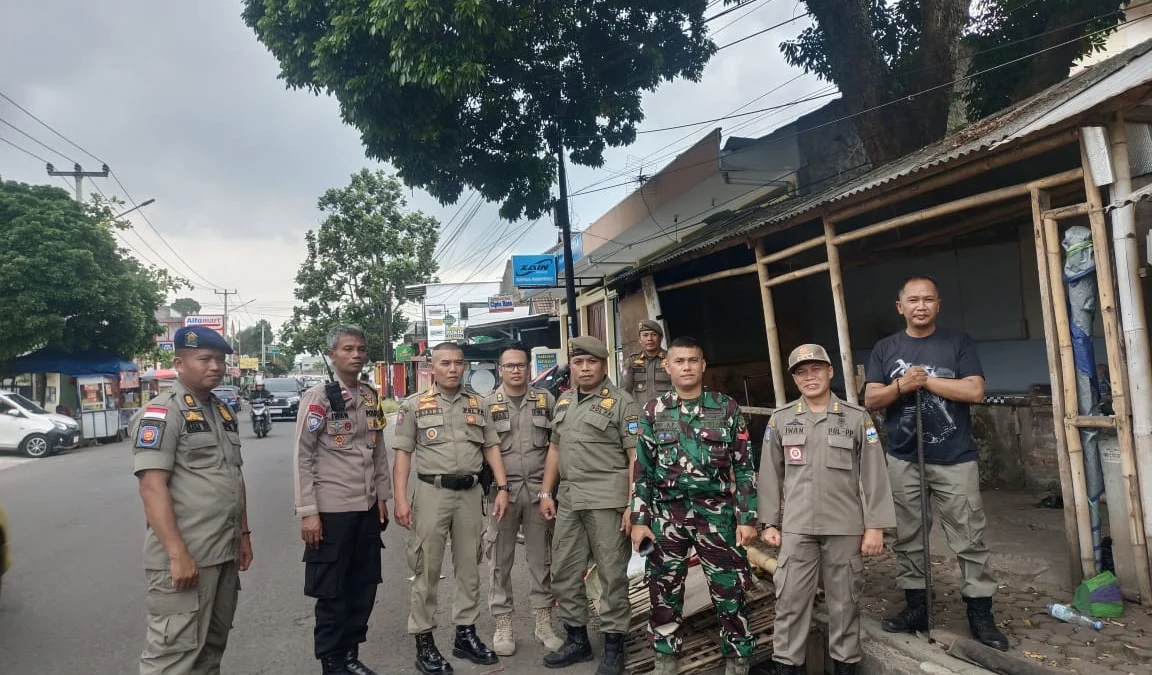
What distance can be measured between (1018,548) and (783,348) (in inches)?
220

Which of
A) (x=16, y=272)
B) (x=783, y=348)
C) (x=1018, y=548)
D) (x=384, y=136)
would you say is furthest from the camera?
(x=16, y=272)

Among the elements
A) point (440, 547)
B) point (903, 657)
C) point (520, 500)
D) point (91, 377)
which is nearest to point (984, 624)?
point (903, 657)

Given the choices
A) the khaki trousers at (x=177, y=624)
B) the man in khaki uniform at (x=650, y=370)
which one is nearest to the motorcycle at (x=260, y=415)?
the man in khaki uniform at (x=650, y=370)

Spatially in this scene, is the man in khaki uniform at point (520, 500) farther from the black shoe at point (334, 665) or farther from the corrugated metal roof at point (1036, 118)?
the corrugated metal roof at point (1036, 118)

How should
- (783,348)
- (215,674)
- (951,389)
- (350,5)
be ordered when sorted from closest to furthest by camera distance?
1. (215,674)
2. (951,389)
3. (350,5)
4. (783,348)

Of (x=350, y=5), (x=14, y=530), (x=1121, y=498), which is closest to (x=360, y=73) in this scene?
(x=350, y=5)

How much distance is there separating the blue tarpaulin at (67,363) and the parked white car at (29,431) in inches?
128

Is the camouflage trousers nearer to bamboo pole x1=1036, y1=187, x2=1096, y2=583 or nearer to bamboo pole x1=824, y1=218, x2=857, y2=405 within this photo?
bamboo pole x1=1036, y1=187, x2=1096, y2=583

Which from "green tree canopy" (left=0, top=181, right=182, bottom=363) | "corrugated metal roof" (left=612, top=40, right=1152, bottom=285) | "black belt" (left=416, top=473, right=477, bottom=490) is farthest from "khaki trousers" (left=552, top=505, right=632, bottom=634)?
"green tree canopy" (left=0, top=181, right=182, bottom=363)

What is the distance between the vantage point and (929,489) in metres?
3.53

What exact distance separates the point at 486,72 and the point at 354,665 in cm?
711

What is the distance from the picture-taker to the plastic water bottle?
3.41 m

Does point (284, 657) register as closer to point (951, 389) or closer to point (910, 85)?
point (951, 389)

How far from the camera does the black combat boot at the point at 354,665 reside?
3.59 meters
